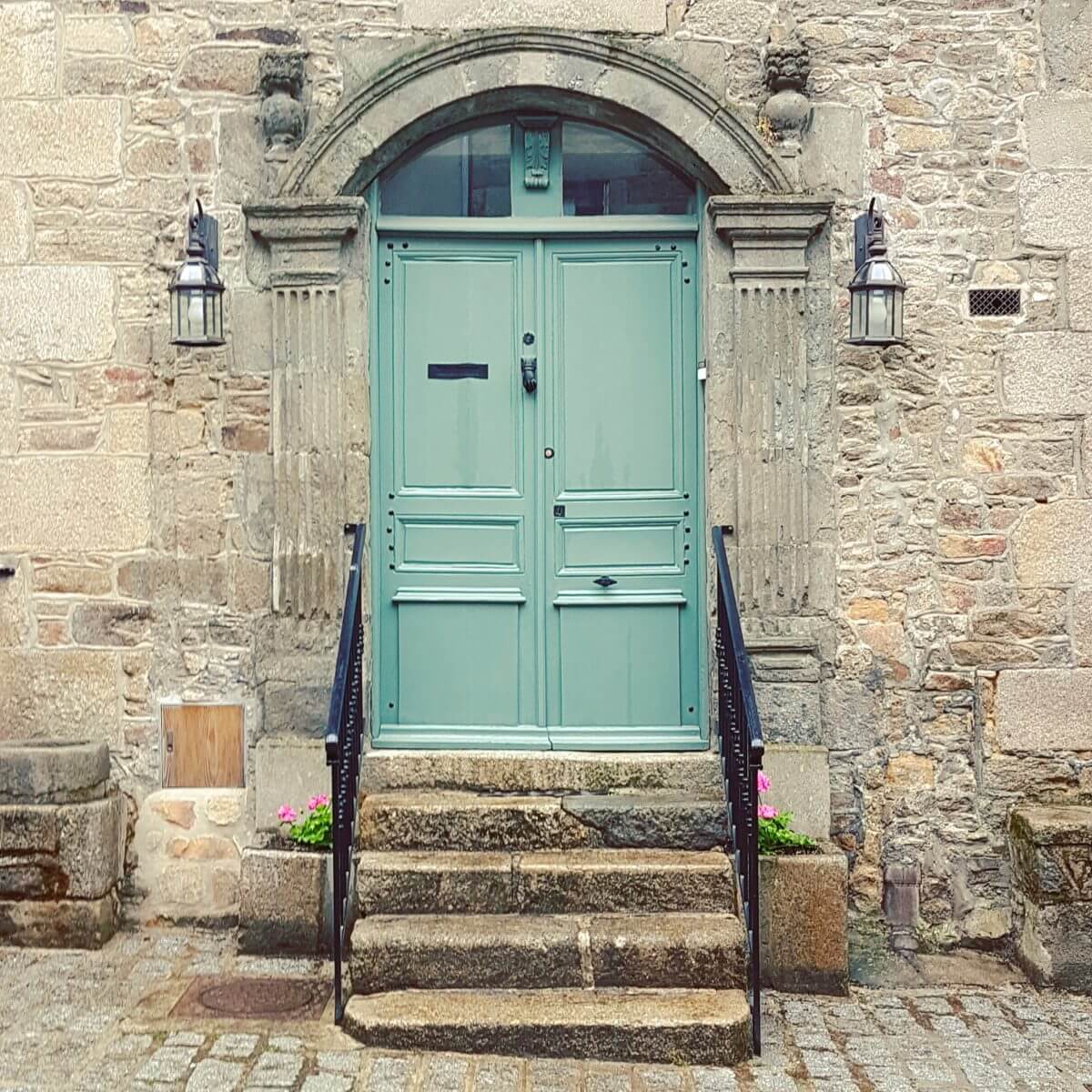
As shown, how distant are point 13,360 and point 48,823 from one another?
67.2 inches

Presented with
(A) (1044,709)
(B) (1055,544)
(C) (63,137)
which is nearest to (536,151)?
(C) (63,137)

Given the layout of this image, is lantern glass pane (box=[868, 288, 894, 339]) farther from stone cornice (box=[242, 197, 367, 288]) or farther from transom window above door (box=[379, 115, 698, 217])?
stone cornice (box=[242, 197, 367, 288])

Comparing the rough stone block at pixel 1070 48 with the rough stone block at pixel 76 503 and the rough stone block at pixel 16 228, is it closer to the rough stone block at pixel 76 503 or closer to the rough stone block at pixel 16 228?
the rough stone block at pixel 76 503

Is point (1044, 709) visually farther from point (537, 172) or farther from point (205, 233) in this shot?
point (205, 233)

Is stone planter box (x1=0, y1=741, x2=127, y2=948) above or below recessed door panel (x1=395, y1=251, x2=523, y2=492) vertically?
below

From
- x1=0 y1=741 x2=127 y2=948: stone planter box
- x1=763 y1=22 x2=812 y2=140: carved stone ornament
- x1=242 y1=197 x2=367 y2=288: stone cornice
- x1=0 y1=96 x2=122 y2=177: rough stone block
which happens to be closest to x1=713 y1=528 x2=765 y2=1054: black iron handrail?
x1=763 y1=22 x2=812 y2=140: carved stone ornament

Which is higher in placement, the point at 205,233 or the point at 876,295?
the point at 205,233

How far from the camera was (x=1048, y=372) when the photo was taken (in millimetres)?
4781

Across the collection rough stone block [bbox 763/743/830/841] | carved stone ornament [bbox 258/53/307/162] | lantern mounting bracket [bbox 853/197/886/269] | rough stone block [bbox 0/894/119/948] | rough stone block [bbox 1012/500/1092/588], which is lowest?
rough stone block [bbox 0/894/119/948]

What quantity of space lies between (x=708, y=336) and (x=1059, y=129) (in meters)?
1.50

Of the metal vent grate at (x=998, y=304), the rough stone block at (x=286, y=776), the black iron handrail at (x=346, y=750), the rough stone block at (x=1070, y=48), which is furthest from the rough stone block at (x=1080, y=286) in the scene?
the rough stone block at (x=286, y=776)

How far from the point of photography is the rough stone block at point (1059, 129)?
15.7 feet

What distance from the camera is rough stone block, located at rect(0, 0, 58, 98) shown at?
4816 millimetres

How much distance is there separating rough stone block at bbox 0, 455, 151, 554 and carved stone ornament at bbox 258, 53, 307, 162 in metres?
1.29
